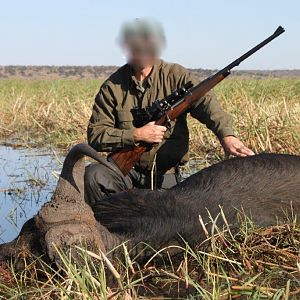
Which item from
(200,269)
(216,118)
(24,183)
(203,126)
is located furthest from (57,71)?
(200,269)

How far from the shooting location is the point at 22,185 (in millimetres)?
7359

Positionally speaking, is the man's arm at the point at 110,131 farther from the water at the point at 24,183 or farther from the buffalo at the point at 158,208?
the buffalo at the point at 158,208

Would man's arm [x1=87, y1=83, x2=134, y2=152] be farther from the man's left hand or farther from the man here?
the man's left hand

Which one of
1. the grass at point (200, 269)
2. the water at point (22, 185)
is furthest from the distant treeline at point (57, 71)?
→ the grass at point (200, 269)

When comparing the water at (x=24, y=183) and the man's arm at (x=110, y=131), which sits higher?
the man's arm at (x=110, y=131)

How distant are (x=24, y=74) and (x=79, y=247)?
8504cm

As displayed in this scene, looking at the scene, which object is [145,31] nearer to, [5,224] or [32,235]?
[5,224]

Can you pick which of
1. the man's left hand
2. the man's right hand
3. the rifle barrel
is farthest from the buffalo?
the rifle barrel

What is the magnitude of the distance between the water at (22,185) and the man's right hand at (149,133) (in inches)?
29.0

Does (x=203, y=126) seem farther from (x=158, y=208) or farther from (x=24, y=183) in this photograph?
(x=158, y=208)

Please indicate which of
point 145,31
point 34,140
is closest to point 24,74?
point 34,140

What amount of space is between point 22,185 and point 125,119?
6.36ft

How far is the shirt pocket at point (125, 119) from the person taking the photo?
5926mm

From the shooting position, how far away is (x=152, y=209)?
4027 millimetres
